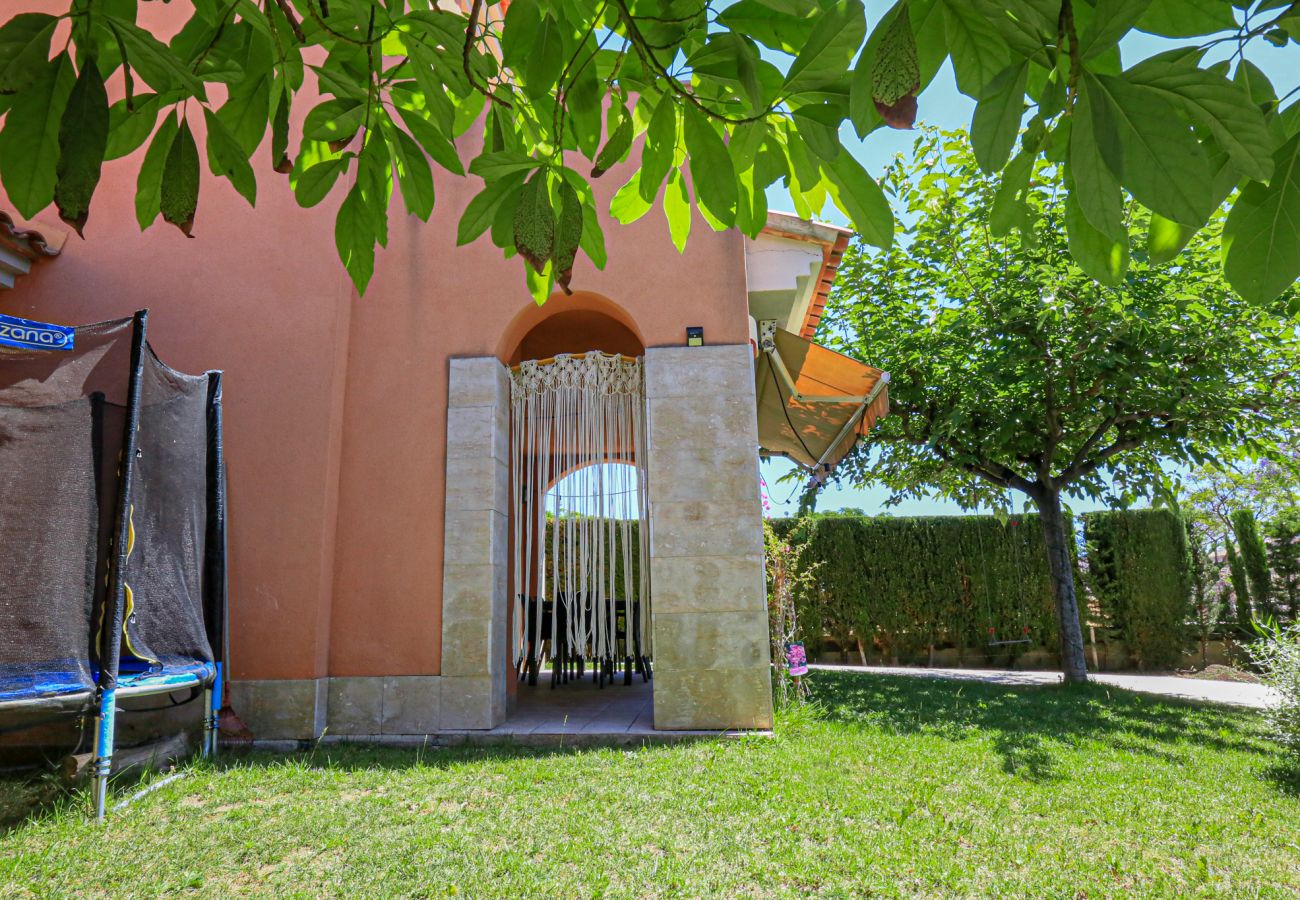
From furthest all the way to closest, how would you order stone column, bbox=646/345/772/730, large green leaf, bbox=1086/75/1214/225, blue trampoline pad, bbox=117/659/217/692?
stone column, bbox=646/345/772/730
blue trampoline pad, bbox=117/659/217/692
large green leaf, bbox=1086/75/1214/225

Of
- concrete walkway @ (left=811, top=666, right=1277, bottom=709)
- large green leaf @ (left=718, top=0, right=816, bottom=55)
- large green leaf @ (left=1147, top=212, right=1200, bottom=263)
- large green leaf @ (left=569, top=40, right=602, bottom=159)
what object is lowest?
concrete walkway @ (left=811, top=666, right=1277, bottom=709)

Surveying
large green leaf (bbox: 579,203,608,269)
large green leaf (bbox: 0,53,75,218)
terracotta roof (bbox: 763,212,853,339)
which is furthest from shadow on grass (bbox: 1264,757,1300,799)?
large green leaf (bbox: 0,53,75,218)

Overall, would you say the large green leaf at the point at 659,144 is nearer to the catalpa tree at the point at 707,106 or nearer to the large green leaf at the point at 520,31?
the catalpa tree at the point at 707,106

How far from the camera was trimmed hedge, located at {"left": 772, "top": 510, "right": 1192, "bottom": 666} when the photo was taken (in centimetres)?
1480

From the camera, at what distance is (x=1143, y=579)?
14836 mm

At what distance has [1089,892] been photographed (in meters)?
3.50

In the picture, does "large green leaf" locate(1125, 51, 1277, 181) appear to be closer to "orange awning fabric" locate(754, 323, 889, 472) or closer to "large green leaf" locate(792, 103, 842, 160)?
"large green leaf" locate(792, 103, 842, 160)

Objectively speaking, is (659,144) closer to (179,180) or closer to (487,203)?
(487,203)

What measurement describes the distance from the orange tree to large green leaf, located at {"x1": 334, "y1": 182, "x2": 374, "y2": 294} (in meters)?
7.89

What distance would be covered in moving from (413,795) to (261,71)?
14.4 feet

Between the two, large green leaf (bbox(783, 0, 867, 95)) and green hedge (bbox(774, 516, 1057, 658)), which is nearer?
large green leaf (bbox(783, 0, 867, 95))

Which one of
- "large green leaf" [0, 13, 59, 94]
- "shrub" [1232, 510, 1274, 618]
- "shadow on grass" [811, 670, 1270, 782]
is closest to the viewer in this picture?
"large green leaf" [0, 13, 59, 94]

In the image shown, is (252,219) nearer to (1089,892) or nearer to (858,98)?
(858,98)

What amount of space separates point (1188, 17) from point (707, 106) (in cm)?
86
